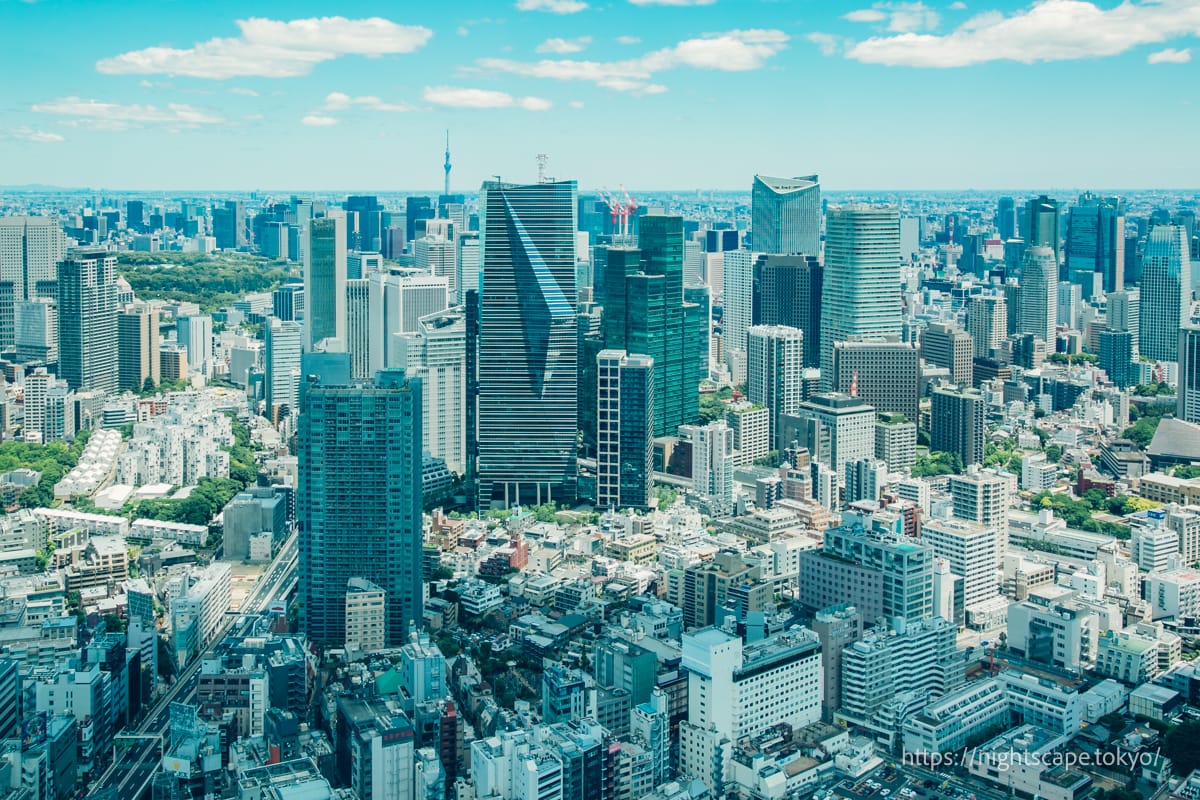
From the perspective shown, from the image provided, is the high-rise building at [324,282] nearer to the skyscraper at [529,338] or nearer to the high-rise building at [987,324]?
the skyscraper at [529,338]

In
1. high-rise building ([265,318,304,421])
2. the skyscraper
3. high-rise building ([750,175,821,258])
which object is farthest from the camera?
high-rise building ([750,175,821,258])

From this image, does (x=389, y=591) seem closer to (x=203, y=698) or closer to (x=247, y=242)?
(x=203, y=698)

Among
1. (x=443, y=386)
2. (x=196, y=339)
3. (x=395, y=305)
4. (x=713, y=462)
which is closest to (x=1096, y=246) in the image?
(x=395, y=305)

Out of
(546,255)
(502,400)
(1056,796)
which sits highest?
(546,255)

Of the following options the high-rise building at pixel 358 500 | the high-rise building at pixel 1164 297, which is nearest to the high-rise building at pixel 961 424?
the high-rise building at pixel 1164 297

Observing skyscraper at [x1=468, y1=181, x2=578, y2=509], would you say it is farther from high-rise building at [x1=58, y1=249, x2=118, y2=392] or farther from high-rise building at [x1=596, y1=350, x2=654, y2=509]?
high-rise building at [x1=58, y1=249, x2=118, y2=392]

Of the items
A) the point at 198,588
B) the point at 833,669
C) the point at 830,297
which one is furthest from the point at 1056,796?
the point at 830,297

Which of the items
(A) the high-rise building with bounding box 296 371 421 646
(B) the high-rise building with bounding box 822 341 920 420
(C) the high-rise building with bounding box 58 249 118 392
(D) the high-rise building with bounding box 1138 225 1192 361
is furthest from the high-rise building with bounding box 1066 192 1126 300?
(A) the high-rise building with bounding box 296 371 421 646
